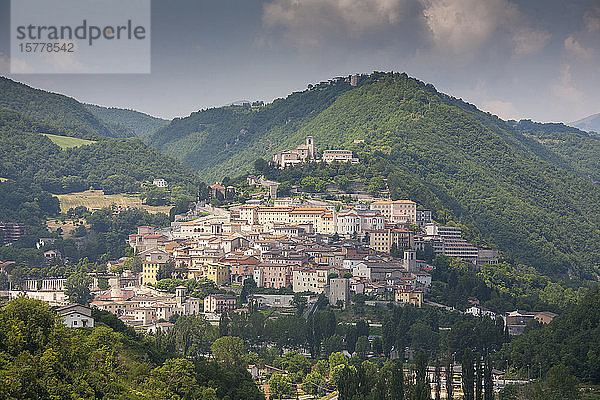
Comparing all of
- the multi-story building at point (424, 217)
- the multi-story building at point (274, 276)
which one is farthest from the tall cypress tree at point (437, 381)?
the multi-story building at point (424, 217)

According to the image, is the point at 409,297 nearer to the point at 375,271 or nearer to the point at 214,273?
the point at 375,271

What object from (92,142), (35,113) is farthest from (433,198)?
(35,113)

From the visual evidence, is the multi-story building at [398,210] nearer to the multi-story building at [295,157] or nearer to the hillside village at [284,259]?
the hillside village at [284,259]

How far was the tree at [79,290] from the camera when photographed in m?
56.7

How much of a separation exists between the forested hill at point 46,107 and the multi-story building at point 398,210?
66.9 m

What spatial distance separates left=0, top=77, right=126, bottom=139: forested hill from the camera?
13406 cm

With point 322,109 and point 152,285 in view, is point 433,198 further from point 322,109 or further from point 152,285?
point 322,109

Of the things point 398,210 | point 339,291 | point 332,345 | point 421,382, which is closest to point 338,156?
point 398,210

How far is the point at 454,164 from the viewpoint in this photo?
312 ft

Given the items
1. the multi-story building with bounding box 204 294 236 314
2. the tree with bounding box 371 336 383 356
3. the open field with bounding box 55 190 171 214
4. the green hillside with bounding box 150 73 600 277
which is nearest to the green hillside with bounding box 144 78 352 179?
the green hillside with bounding box 150 73 600 277

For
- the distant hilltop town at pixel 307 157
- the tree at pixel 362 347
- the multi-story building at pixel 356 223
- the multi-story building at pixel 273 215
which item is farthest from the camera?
the distant hilltop town at pixel 307 157

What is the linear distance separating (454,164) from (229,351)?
5547cm

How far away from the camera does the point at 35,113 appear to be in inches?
5364

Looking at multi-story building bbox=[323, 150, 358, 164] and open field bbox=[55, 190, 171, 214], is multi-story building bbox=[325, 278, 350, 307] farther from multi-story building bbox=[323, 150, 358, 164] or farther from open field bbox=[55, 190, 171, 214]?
open field bbox=[55, 190, 171, 214]
